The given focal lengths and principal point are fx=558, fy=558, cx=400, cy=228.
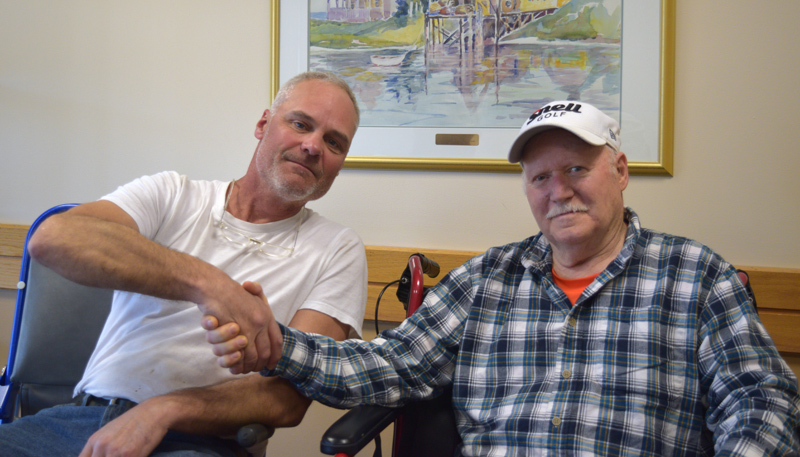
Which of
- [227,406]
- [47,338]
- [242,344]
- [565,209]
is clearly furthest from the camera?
[47,338]

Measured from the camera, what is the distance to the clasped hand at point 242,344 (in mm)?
1081

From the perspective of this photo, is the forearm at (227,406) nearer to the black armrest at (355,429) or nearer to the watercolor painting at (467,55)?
the black armrest at (355,429)

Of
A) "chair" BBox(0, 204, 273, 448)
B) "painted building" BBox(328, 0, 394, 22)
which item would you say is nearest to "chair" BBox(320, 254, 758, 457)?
"chair" BBox(0, 204, 273, 448)

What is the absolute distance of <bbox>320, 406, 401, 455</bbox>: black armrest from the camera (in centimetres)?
105

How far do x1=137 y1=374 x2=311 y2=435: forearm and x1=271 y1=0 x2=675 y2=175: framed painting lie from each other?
0.98m

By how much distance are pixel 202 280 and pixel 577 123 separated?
2.93 ft

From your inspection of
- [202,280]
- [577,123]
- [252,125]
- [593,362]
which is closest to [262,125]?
[252,125]

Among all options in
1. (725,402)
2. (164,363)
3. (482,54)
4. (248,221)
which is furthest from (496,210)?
(164,363)

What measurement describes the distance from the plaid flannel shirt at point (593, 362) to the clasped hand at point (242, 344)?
0.13 feet

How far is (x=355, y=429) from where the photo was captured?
110cm

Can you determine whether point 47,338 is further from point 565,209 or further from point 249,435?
point 565,209

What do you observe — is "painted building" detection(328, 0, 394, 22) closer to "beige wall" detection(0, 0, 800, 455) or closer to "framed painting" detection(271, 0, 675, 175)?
"framed painting" detection(271, 0, 675, 175)

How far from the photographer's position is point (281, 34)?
207cm

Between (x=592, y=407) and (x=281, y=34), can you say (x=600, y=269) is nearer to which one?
(x=592, y=407)
